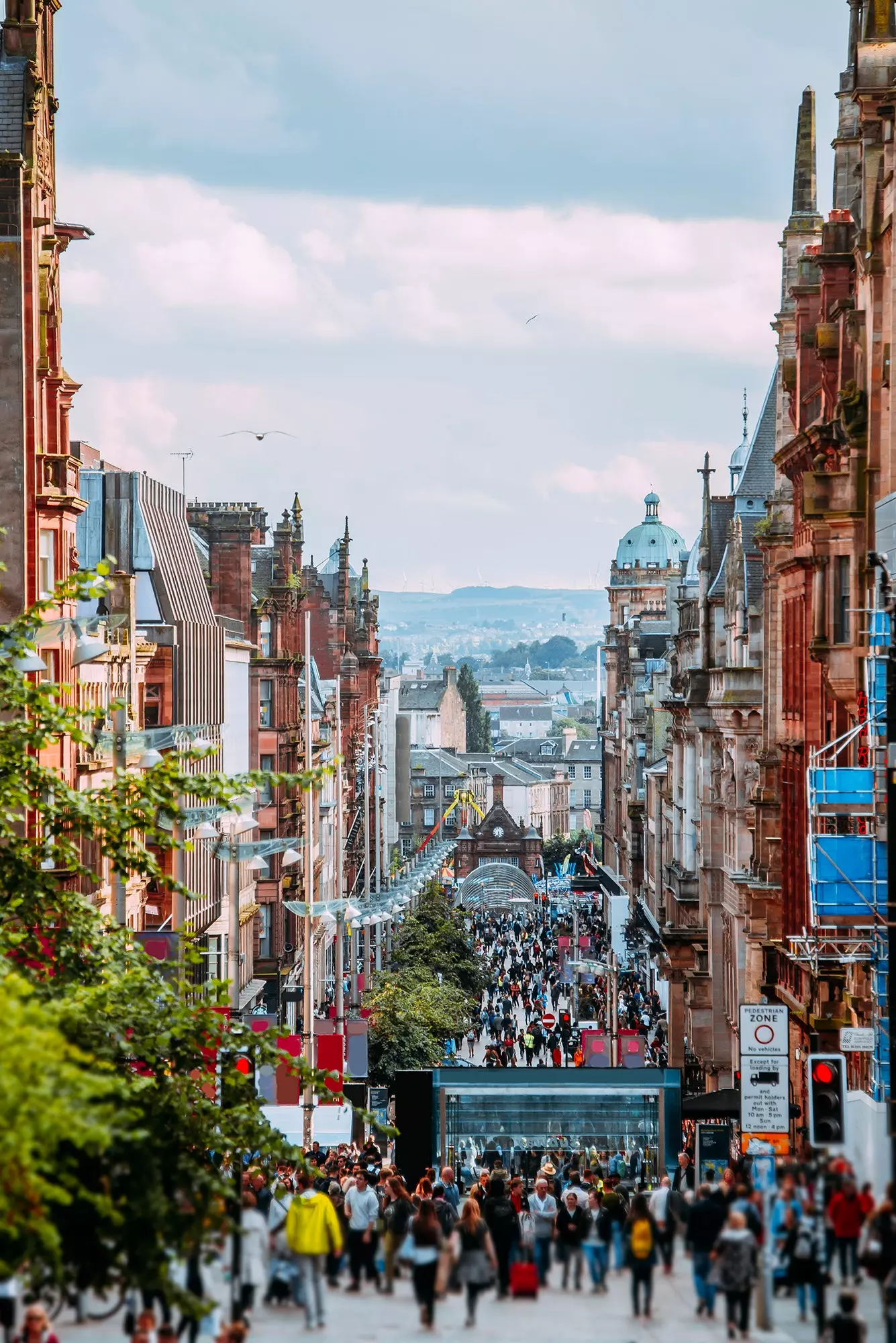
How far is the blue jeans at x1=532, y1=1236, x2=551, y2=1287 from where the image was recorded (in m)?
15.8

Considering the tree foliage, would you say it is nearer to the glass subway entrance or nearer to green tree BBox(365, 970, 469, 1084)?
Result: green tree BBox(365, 970, 469, 1084)

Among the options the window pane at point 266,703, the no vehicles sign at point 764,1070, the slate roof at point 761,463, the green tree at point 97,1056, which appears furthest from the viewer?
the window pane at point 266,703

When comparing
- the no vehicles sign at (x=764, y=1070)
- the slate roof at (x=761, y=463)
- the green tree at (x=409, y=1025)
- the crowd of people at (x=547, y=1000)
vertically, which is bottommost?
the crowd of people at (x=547, y=1000)

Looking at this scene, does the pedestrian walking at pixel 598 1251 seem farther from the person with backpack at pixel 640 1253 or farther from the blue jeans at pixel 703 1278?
the blue jeans at pixel 703 1278

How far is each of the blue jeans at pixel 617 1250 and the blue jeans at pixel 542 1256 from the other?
0.47m

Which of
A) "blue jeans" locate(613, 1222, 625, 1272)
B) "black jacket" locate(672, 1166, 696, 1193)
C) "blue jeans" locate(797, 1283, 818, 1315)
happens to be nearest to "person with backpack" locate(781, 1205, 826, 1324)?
"blue jeans" locate(797, 1283, 818, 1315)

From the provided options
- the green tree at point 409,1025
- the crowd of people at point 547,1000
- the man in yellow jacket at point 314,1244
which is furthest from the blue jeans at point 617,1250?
the green tree at point 409,1025

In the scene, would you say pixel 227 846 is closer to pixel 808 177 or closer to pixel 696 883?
pixel 808 177

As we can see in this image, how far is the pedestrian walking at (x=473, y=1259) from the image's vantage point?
51.0ft

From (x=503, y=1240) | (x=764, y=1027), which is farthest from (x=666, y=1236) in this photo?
(x=764, y=1027)

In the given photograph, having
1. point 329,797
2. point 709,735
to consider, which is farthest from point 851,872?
point 329,797

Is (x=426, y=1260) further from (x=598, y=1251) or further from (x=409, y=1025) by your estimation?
(x=409, y=1025)

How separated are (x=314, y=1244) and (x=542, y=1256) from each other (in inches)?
65.6

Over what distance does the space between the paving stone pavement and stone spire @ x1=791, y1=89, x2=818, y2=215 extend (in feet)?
133
